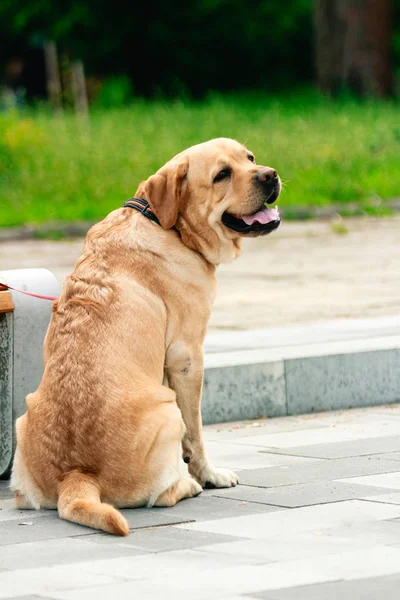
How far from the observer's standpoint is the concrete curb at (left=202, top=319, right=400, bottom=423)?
769cm

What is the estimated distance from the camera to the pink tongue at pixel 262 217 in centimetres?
582

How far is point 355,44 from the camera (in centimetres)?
3400

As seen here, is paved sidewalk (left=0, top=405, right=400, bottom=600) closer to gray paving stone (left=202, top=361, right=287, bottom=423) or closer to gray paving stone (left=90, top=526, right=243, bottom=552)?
gray paving stone (left=90, top=526, right=243, bottom=552)

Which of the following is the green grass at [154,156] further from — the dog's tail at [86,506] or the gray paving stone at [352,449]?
the dog's tail at [86,506]

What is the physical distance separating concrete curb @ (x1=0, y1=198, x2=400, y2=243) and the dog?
11968mm

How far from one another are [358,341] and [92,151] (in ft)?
46.3

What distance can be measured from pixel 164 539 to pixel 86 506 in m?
0.38

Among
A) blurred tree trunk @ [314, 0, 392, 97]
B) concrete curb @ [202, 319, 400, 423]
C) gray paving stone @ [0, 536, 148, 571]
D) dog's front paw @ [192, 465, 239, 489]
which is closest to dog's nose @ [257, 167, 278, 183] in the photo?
dog's front paw @ [192, 465, 239, 489]

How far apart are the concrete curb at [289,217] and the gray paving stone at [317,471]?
1175 cm

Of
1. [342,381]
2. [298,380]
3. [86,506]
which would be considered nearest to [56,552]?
[86,506]

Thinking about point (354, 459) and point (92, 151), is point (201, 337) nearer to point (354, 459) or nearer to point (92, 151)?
point (354, 459)

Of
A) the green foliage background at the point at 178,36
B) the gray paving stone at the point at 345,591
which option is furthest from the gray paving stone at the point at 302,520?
the green foliage background at the point at 178,36

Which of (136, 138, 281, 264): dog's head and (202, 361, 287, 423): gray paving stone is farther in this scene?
(202, 361, 287, 423): gray paving stone

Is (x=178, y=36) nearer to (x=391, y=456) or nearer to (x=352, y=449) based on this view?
(x=352, y=449)
